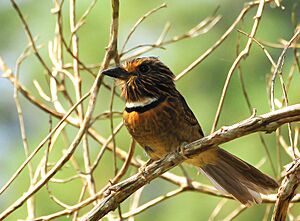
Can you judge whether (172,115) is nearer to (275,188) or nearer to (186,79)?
(275,188)

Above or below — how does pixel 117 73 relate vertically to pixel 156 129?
above

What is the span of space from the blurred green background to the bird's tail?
172cm

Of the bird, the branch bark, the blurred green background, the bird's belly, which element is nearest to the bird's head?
the bird

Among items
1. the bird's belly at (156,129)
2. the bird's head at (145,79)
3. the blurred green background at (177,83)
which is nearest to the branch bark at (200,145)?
the bird's belly at (156,129)

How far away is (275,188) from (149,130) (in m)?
0.61

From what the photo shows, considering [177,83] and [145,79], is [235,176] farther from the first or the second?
[177,83]

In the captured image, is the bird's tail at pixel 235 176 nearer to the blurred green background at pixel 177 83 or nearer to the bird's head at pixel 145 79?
the bird's head at pixel 145 79

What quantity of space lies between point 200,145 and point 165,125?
2.54ft

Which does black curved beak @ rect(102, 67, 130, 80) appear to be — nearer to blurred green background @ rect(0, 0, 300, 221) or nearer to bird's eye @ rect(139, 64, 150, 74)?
bird's eye @ rect(139, 64, 150, 74)

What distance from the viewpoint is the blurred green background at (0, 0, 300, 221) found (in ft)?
20.4

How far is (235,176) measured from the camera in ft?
11.6

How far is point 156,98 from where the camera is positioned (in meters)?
3.55

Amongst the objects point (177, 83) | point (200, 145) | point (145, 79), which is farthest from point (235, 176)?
point (177, 83)

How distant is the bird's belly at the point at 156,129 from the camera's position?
3.43 metres
